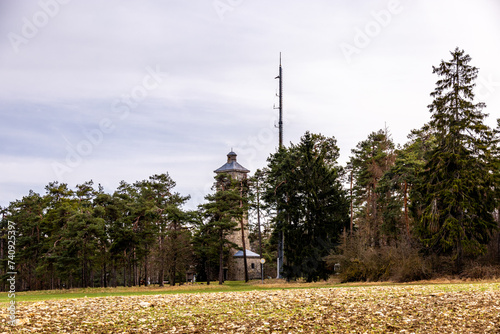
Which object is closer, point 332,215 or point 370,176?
point 332,215

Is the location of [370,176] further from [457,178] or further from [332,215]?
[457,178]

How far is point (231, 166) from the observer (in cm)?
6084

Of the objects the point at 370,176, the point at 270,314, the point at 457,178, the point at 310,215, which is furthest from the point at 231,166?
the point at 270,314

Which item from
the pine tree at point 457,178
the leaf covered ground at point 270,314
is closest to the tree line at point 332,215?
the pine tree at point 457,178

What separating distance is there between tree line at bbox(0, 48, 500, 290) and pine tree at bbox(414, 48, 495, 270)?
0.06 m

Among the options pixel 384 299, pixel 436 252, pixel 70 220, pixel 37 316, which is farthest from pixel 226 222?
pixel 37 316

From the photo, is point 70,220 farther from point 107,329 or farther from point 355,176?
point 107,329

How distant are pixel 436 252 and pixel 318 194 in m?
10.5

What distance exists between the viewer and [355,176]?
47.1 meters

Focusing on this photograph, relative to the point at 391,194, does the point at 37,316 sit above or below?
below

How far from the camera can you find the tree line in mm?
28797

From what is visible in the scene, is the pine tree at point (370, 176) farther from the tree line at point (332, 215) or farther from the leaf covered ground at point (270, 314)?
the leaf covered ground at point (270, 314)

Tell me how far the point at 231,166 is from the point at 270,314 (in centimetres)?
4710

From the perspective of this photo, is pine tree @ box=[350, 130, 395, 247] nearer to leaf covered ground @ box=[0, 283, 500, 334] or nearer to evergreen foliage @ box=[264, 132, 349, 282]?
evergreen foliage @ box=[264, 132, 349, 282]
